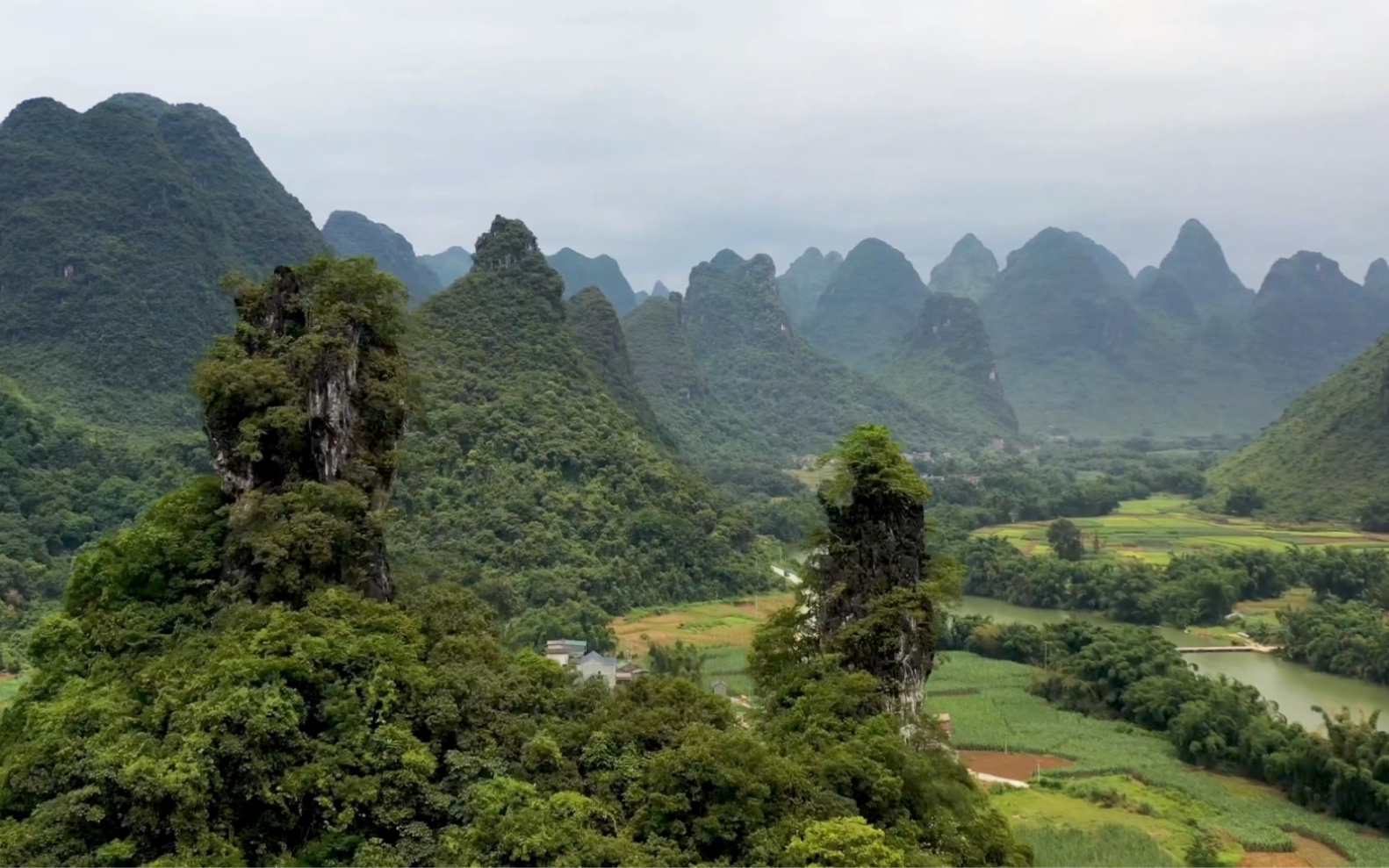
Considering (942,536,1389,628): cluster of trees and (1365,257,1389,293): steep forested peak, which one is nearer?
(942,536,1389,628): cluster of trees

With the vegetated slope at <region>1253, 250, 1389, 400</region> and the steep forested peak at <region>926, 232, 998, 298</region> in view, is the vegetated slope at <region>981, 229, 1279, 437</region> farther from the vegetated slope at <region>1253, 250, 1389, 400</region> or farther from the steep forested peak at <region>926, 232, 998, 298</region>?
the steep forested peak at <region>926, 232, 998, 298</region>

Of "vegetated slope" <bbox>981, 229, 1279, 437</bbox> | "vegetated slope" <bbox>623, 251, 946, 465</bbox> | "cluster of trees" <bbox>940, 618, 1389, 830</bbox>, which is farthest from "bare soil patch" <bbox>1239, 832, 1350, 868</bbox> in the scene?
"vegetated slope" <bbox>981, 229, 1279, 437</bbox>

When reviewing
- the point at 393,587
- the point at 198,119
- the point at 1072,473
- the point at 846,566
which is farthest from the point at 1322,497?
the point at 198,119

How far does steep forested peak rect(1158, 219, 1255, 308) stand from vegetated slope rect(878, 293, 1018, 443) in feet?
153

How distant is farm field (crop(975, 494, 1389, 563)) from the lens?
40688mm

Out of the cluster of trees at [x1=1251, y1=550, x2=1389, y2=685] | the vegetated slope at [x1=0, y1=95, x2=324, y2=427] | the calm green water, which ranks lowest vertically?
the calm green water

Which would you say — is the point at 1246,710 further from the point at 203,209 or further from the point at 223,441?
the point at 203,209

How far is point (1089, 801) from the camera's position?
17.0 metres

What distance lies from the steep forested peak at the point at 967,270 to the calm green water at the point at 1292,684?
119604 millimetres

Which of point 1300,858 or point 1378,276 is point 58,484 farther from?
point 1378,276

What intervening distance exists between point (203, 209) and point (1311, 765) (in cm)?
5049

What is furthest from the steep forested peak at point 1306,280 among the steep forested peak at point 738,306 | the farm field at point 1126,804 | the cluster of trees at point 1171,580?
the farm field at point 1126,804

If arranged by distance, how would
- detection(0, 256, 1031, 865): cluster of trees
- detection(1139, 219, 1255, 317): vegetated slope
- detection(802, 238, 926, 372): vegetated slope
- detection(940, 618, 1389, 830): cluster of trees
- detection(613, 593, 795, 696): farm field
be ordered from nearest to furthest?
detection(0, 256, 1031, 865): cluster of trees < detection(940, 618, 1389, 830): cluster of trees < detection(613, 593, 795, 696): farm field < detection(802, 238, 926, 372): vegetated slope < detection(1139, 219, 1255, 317): vegetated slope

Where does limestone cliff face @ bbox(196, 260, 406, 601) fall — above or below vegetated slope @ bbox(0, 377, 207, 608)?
above
